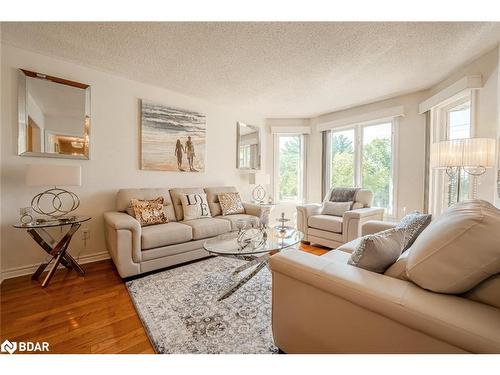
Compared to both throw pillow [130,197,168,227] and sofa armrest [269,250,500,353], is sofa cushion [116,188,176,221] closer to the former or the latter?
throw pillow [130,197,168,227]

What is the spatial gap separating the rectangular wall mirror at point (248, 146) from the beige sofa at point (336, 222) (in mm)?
1509

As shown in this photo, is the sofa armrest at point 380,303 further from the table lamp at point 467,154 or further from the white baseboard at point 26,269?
the white baseboard at point 26,269

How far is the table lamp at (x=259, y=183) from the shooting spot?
4.36 meters

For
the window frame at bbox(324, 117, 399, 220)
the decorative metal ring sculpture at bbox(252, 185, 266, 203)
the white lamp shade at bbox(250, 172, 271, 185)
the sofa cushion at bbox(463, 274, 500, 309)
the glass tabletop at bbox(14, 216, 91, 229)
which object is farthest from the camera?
the decorative metal ring sculpture at bbox(252, 185, 266, 203)

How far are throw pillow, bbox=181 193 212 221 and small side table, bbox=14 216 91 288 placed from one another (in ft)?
3.76

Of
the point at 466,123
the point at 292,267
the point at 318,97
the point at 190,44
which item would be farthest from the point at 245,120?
the point at 292,267

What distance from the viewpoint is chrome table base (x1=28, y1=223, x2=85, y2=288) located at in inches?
87.0

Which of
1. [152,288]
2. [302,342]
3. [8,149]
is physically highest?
[8,149]

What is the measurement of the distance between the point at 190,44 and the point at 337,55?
1.50 metres

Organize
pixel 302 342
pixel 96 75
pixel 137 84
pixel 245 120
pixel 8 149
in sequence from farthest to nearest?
pixel 245 120 < pixel 137 84 < pixel 96 75 < pixel 8 149 < pixel 302 342

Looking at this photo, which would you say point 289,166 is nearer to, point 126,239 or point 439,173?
point 439,173

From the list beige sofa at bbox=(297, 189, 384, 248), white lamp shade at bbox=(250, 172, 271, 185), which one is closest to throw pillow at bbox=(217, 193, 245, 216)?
white lamp shade at bbox=(250, 172, 271, 185)

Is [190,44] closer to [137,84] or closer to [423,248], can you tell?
[137,84]
